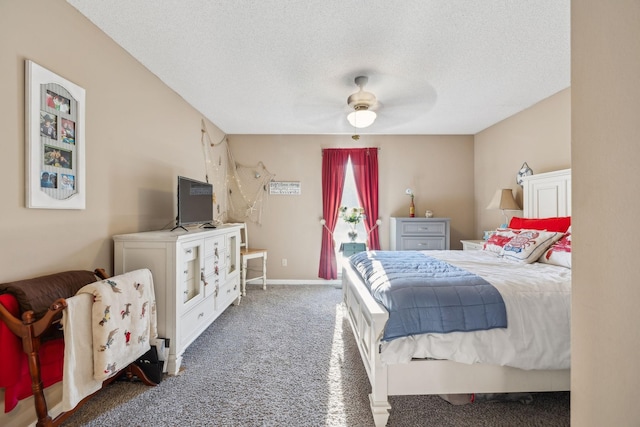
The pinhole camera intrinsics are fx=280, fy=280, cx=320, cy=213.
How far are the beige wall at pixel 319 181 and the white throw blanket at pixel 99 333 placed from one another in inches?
115

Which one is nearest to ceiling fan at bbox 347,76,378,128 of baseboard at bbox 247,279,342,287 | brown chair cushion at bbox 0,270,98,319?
brown chair cushion at bbox 0,270,98,319

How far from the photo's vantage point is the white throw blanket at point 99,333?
1414 mm

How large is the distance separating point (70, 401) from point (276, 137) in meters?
4.01

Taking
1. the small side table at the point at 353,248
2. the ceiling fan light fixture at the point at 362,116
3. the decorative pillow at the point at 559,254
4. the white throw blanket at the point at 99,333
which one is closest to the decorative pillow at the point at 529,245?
the decorative pillow at the point at 559,254

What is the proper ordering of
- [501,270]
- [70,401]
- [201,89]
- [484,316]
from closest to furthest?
[70,401], [484,316], [501,270], [201,89]

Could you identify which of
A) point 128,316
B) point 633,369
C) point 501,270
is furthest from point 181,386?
point 501,270

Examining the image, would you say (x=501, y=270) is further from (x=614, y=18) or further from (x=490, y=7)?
(x=614, y=18)

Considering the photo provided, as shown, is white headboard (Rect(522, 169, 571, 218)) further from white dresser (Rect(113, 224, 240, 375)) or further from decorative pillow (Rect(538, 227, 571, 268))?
white dresser (Rect(113, 224, 240, 375))

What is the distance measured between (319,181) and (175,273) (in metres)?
2.97

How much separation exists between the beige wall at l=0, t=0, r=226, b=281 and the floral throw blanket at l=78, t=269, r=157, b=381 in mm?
400

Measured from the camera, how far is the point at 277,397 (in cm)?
188

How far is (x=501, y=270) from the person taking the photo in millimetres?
2186

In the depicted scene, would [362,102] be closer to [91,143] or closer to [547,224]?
[547,224]

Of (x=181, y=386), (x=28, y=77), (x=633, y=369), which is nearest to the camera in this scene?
(x=633, y=369)
